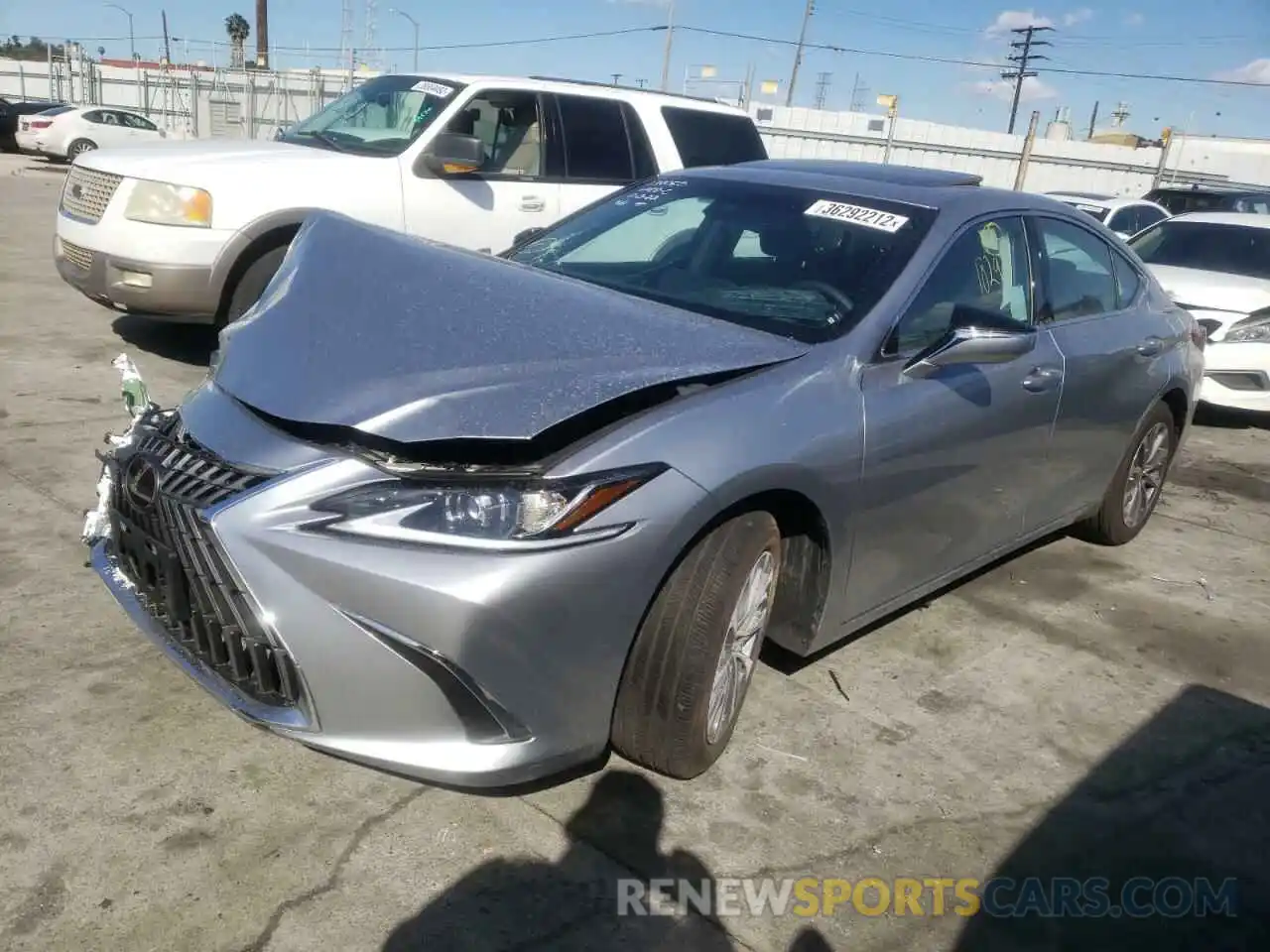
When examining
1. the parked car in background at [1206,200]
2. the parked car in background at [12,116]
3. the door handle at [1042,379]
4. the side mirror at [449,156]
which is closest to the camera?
the door handle at [1042,379]

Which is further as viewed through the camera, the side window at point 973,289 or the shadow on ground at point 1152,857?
the side window at point 973,289

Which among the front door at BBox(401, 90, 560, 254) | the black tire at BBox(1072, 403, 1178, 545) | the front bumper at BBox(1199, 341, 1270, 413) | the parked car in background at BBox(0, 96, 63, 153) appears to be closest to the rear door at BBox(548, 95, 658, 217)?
the front door at BBox(401, 90, 560, 254)

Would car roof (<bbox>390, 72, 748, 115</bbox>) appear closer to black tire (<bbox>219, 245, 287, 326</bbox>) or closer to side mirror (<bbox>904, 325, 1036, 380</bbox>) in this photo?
black tire (<bbox>219, 245, 287, 326</bbox>)

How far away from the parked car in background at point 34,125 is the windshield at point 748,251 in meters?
25.9

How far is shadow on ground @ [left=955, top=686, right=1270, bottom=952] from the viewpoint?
262 cm

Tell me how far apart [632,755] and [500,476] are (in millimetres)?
866

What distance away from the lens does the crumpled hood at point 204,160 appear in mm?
6363

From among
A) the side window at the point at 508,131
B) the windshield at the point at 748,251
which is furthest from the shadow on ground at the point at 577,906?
the side window at the point at 508,131

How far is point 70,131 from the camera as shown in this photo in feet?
82.2

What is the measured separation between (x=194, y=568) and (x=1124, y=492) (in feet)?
13.6

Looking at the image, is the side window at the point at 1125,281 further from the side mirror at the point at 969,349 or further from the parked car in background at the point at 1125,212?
the parked car in background at the point at 1125,212

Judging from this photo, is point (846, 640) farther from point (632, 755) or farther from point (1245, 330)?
point (1245, 330)

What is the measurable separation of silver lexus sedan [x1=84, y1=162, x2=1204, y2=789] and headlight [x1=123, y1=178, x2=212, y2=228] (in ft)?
10.8

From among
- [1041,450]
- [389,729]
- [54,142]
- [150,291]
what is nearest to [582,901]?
[389,729]
